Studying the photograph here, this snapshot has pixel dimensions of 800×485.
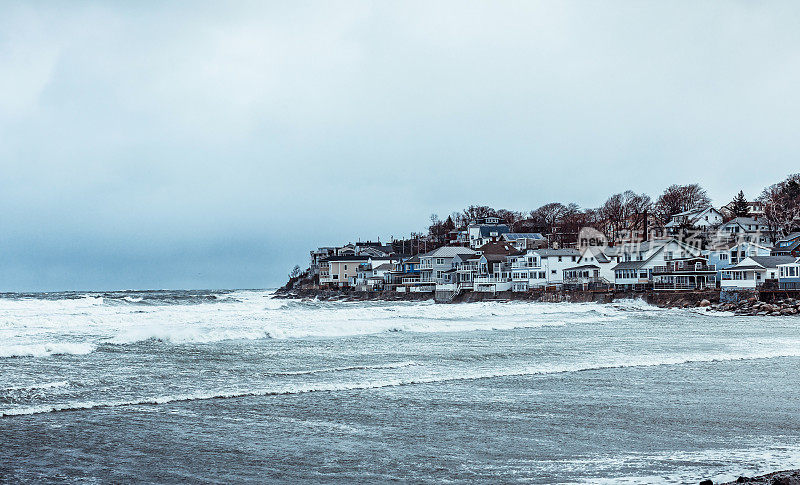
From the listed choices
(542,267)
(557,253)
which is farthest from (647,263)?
Answer: (542,267)

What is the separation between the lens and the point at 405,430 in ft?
33.6

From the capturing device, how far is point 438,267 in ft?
331

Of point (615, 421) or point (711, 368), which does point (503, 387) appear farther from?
point (711, 368)

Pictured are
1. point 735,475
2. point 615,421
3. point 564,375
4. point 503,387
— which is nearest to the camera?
point 735,475

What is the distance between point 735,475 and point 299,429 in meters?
5.72

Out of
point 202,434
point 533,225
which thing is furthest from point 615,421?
point 533,225

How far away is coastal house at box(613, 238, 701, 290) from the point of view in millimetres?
77062

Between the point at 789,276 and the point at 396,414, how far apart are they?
6000cm

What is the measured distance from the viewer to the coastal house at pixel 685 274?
2805 inches

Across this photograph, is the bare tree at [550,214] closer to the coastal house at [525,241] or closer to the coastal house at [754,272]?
the coastal house at [525,241]

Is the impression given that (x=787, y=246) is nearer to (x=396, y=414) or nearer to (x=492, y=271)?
(x=492, y=271)

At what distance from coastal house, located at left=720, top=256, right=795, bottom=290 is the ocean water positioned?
150ft

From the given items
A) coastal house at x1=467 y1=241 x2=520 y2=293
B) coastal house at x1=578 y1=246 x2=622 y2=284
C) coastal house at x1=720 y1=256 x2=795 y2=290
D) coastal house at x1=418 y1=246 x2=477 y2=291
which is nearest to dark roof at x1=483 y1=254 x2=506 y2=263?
coastal house at x1=467 y1=241 x2=520 y2=293

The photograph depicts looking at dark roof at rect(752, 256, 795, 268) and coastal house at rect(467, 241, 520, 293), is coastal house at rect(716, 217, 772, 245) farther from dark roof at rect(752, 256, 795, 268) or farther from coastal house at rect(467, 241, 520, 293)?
coastal house at rect(467, 241, 520, 293)
